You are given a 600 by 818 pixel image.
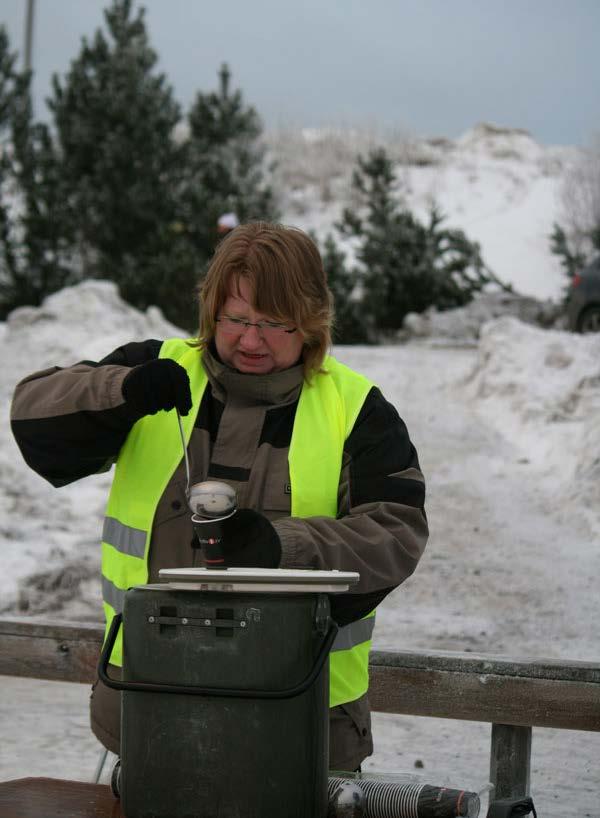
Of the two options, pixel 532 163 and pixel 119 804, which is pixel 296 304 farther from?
pixel 532 163

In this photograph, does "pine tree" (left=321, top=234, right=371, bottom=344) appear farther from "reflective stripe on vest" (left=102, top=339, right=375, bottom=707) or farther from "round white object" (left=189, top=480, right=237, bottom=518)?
"round white object" (left=189, top=480, right=237, bottom=518)

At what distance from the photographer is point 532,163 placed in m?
39.9

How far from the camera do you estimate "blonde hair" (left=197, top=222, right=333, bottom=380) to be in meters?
2.06

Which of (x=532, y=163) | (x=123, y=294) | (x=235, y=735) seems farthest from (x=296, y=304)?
(x=532, y=163)

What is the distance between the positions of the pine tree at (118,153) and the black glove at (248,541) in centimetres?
1644

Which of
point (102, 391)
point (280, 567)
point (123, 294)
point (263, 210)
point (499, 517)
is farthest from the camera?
point (263, 210)

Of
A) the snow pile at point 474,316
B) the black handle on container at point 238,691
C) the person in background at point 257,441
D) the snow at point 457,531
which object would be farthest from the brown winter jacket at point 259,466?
the snow pile at point 474,316

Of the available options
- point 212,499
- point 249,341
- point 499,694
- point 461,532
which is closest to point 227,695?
point 212,499

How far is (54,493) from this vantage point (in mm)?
7992

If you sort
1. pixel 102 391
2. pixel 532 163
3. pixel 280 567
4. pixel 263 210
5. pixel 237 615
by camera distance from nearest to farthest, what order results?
1. pixel 237 615
2. pixel 280 567
3. pixel 102 391
4. pixel 263 210
5. pixel 532 163

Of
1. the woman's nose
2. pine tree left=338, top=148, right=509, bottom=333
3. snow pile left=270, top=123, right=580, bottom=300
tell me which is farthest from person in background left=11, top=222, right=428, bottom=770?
snow pile left=270, top=123, right=580, bottom=300

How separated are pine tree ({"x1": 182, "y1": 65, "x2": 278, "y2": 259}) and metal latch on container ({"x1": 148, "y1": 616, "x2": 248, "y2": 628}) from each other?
55.7ft

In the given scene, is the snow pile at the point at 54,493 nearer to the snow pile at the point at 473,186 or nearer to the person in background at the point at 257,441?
the person in background at the point at 257,441

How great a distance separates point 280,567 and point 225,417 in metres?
0.41
